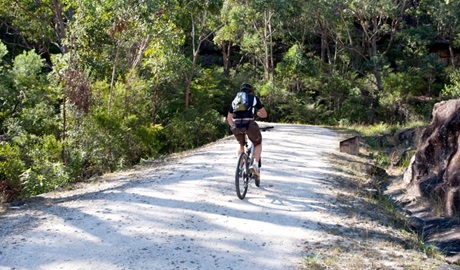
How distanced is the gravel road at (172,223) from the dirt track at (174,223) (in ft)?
0.04

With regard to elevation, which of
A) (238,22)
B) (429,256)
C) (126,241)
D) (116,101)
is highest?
(238,22)

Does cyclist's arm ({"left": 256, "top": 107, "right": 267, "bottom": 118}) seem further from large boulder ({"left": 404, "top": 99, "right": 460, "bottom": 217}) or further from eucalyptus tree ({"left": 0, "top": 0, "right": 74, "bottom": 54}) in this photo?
eucalyptus tree ({"left": 0, "top": 0, "right": 74, "bottom": 54})

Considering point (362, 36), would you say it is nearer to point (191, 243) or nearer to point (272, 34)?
point (272, 34)

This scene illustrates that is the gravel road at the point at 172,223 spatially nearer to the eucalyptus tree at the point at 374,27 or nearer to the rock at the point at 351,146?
the rock at the point at 351,146

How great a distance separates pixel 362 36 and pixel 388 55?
2.45 m

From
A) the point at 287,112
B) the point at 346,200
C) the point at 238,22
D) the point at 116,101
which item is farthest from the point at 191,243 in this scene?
the point at 287,112

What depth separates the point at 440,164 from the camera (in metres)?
8.42

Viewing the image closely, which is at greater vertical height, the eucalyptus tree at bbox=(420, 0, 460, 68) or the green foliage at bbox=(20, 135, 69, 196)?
the eucalyptus tree at bbox=(420, 0, 460, 68)

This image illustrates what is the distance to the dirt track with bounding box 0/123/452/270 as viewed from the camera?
4824 millimetres

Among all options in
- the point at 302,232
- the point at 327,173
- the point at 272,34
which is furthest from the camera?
the point at 272,34

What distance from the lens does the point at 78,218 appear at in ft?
20.2

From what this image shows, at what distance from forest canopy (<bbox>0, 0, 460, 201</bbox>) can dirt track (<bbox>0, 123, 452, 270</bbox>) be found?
3250mm

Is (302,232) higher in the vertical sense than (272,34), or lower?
lower

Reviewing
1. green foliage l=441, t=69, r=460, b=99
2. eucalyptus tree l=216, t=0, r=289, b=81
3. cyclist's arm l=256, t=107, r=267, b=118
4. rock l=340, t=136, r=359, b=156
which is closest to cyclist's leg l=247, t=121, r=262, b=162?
cyclist's arm l=256, t=107, r=267, b=118
